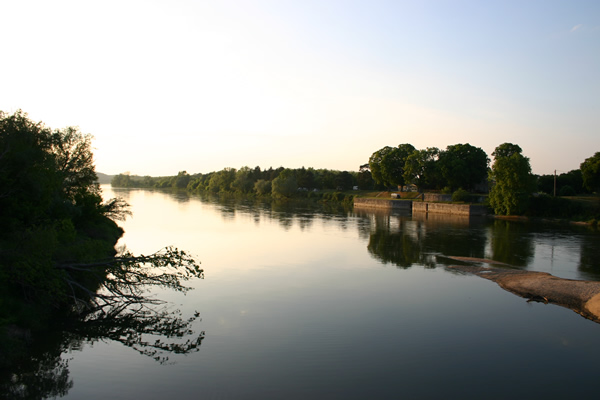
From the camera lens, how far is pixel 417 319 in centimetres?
1567

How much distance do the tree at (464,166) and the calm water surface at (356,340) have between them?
47599 millimetres

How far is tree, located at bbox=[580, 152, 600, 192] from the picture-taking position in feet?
175

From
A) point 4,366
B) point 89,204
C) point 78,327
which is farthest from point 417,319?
point 89,204

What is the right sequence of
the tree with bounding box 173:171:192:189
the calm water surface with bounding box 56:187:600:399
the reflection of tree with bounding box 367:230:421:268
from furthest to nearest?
the tree with bounding box 173:171:192:189 → the reflection of tree with bounding box 367:230:421:268 → the calm water surface with bounding box 56:187:600:399

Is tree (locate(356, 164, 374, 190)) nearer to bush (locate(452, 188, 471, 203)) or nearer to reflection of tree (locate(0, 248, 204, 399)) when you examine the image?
bush (locate(452, 188, 471, 203))

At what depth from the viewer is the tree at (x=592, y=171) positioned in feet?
A: 175

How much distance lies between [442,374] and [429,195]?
218ft

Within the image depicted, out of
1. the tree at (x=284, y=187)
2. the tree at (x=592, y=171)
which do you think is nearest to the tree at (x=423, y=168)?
the tree at (x=592, y=171)

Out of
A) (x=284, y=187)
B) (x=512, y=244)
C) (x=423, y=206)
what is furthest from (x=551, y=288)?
(x=284, y=187)

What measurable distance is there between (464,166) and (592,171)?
22.6 m

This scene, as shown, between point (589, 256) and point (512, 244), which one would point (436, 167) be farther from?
point (589, 256)

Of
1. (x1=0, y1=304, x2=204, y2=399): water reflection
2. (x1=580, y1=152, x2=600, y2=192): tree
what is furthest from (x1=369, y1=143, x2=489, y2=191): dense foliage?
(x1=0, y1=304, x2=204, y2=399): water reflection

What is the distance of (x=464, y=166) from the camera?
7500cm

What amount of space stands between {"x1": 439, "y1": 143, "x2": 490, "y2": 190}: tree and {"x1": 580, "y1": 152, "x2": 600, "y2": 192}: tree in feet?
66.9
